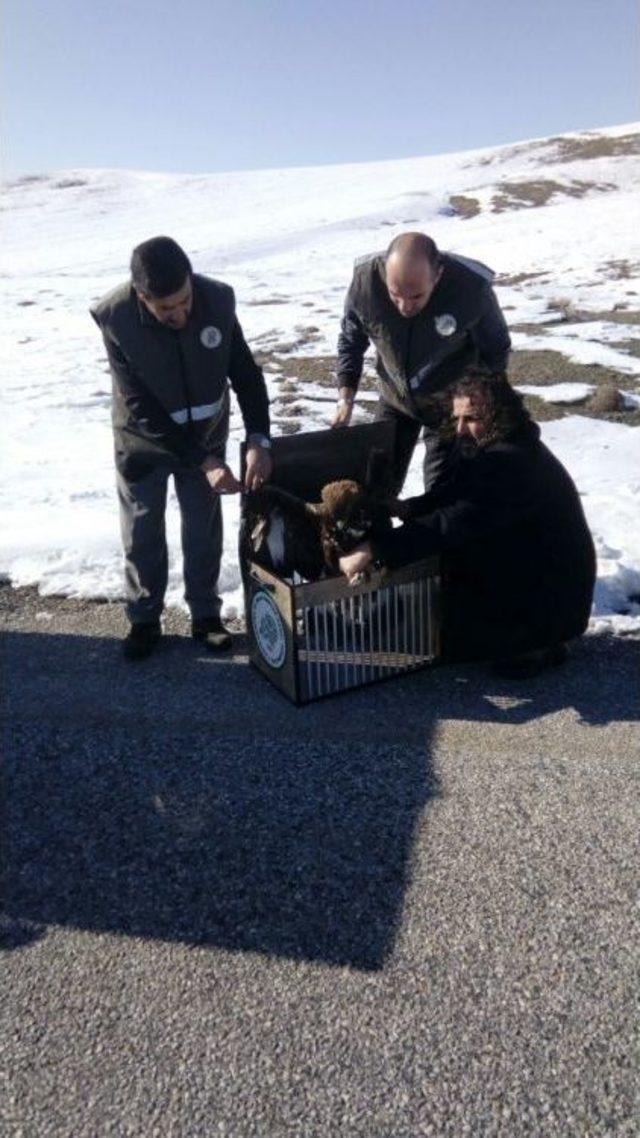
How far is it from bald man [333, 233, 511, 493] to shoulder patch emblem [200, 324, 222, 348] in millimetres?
644

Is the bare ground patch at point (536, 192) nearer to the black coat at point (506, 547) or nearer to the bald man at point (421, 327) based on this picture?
the bald man at point (421, 327)

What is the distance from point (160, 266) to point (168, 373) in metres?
0.46

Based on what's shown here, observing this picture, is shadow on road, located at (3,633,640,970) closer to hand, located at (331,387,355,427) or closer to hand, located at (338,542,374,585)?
hand, located at (338,542,374,585)

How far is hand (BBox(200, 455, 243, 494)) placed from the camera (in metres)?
3.53

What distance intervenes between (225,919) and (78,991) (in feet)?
1.32

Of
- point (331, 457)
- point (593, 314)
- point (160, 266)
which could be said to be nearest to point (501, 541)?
point (331, 457)

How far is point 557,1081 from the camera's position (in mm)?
1967

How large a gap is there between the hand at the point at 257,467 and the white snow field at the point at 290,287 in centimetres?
92

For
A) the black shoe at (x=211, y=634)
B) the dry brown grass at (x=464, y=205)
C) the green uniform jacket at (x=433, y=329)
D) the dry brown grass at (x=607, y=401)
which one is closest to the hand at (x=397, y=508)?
the green uniform jacket at (x=433, y=329)

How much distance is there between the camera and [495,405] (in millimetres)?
3342

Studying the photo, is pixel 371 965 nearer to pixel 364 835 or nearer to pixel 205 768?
pixel 364 835

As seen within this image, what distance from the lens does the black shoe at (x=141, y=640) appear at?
3.93 meters

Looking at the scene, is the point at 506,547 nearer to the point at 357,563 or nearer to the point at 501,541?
the point at 501,541

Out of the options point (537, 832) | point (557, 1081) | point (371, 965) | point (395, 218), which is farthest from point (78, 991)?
point (395, 218)
